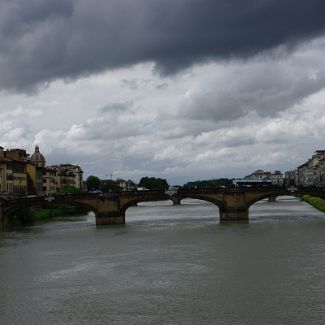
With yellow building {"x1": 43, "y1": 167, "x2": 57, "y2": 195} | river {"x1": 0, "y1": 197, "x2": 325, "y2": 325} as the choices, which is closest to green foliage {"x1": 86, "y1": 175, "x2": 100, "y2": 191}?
yellow building {"x1": 43, "y1": 167, "x2": 57, "y2": 195}

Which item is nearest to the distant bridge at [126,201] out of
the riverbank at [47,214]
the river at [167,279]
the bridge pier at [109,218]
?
the bridge pier at [109,218]

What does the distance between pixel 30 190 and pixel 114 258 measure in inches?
2678

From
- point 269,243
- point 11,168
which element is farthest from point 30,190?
point 269,243

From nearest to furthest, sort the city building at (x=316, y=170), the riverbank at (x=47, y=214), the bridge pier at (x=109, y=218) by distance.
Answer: the bridge pier at (x=109, y=218) → the riverbank at (x=47, y=214) → the city building at (x=316, y=170)

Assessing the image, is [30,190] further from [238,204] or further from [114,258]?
[114,258]

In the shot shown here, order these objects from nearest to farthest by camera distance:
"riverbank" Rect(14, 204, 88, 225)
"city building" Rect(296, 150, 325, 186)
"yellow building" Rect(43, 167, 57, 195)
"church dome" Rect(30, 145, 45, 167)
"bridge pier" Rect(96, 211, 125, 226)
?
"bridge pier" Rect(96, 211, 125, 226), "riverbank" Rect(14, 204, 88, 225), "yellow building" Rect(43, 167, 57, 195), "church dome" Rect(30, 145, 45, 167), "city building" Rect(296, 150, 325, 186)

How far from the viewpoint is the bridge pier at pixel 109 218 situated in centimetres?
6400

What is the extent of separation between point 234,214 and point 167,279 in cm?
3695

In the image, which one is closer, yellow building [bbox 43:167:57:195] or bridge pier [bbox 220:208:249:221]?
bridge pier [bbox 220:208:249:221]

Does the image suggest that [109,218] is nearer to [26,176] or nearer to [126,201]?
[126,201]

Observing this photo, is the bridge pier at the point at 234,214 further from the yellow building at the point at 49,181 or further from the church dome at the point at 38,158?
the church dome at the point at 38,158

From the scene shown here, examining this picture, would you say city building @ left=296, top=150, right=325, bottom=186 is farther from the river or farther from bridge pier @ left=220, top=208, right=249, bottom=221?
Result: the river

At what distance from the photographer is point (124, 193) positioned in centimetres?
6562

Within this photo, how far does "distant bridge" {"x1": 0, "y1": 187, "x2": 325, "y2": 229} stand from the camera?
6431 centimetres
